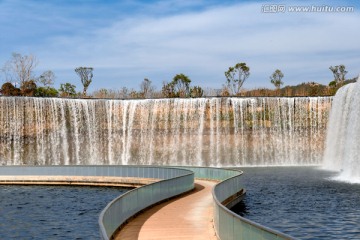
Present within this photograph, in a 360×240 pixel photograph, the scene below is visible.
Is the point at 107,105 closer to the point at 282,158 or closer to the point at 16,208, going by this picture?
the point at 282,158

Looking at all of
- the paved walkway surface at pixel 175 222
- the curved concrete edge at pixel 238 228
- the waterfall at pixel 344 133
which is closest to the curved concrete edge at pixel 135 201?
the paved walkway surface at pixel 175 222

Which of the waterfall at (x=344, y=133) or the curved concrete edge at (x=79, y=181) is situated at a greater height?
the waterfall at (x=344, y=133)

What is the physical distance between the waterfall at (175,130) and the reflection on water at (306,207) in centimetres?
3286

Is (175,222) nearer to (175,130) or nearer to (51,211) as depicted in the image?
(51,211)

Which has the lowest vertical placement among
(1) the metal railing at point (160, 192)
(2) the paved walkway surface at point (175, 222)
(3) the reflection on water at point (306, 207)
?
(3) the reflection on water at point (306, 207)

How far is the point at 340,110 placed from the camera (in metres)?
70.9

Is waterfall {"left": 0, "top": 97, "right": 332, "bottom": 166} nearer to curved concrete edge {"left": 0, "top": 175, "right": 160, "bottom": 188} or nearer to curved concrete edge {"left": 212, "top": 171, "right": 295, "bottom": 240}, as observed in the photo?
curved concrete edge {"left": 0, "top": 175, "right": 160, "bottom": 188}

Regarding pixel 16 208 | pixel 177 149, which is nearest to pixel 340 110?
pixel 177 149

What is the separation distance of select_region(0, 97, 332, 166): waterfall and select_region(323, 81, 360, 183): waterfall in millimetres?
7072

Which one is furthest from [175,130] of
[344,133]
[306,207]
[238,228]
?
[238,228]

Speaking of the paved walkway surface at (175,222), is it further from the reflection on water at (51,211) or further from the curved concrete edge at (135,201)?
the reflection on water at (51,211)

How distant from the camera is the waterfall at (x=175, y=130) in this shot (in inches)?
3123

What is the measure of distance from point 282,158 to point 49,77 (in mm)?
81847

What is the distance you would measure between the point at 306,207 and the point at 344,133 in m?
38.5
